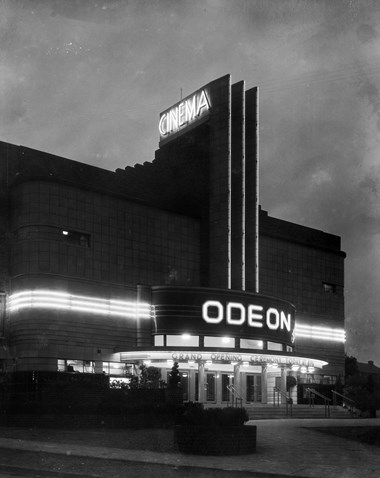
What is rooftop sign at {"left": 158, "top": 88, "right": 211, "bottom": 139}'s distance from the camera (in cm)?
5925

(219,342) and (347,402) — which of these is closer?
(347,402)

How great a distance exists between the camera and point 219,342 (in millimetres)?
52719

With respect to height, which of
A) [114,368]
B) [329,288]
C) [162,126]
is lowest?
[114,368]

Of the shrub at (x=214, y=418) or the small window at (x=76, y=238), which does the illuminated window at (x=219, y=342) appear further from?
the shrub at (x=214, y=418)

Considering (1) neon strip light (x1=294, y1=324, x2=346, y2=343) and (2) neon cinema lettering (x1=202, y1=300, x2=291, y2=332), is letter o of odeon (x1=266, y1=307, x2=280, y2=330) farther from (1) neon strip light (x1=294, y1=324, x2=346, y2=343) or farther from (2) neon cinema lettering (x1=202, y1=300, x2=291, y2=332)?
(1) neon strip light (x1=294, y1=324, x2=346, y2=343)

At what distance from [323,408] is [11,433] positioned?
24181mm

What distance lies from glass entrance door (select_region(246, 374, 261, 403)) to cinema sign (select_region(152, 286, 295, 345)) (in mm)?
3683

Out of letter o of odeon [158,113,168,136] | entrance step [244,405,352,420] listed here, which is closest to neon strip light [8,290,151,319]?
entrance step [244,405,352,420]

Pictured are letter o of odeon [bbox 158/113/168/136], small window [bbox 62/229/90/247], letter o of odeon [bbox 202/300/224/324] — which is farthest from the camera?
letter o of odeon [bbox 158/113/168/136]

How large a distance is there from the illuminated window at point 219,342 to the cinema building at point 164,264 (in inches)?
3.2

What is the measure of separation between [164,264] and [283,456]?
33807 mm

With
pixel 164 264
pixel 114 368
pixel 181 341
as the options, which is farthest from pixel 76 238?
pixel 181 341

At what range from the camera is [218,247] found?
56.4 m

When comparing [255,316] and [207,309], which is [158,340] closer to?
[207,309]
